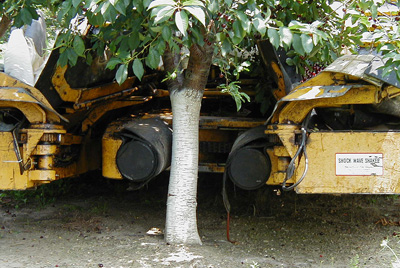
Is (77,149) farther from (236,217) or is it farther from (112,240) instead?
(236,217)

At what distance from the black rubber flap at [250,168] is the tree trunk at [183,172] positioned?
12.5 inches

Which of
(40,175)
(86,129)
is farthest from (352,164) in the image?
(86,129)

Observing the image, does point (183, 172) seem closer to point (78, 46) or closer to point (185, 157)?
point (185, 157)

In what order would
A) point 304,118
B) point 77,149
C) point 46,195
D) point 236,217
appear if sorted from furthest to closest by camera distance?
1. point 46,195
2. point 236,217
3. point 77,149
4. point 304,118

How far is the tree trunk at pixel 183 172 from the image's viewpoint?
4.36 metres

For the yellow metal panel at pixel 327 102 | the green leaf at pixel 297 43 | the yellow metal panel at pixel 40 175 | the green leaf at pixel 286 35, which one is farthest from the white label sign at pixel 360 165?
the yellow metal panel at pixel 40 175

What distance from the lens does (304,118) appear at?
4164mm

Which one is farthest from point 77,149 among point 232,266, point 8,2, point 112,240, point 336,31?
point 336,31

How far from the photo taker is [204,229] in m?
5.12

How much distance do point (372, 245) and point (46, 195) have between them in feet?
12.5

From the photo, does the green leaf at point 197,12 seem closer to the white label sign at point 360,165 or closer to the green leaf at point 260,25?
the green leaf at point 260,25

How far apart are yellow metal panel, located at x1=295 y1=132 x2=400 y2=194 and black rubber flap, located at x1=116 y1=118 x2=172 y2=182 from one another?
1.14 meters

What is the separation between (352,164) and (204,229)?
5.38ft

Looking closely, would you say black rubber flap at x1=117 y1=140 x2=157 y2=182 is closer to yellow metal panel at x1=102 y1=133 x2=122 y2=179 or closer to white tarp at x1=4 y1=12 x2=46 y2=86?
yellow metal panel at x1=102 y1=133 x2=122 y2=179
